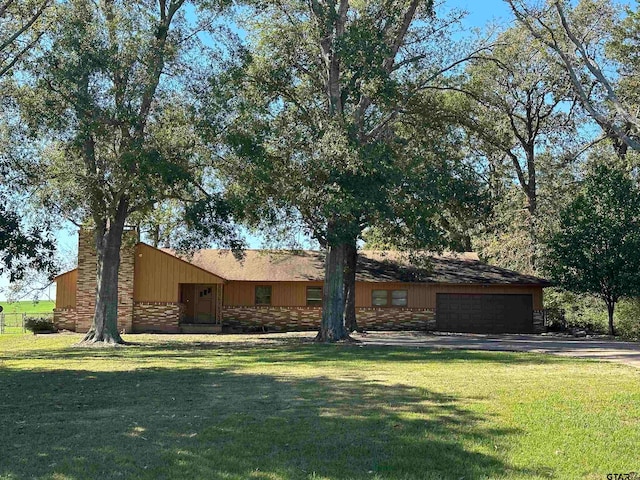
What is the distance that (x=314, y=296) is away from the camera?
3516 centimetres

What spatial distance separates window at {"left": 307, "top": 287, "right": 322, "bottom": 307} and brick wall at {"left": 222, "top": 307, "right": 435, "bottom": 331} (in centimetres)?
26

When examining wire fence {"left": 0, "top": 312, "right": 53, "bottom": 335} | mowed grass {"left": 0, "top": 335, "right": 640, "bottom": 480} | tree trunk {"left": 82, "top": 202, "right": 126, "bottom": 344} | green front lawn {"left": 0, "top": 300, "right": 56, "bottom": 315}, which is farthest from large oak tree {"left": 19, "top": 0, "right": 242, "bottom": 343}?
wire fence {"left": 0, "top": 312, "right": 53, "bottom": 335}

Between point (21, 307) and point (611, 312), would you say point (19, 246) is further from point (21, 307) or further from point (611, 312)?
point (21, 307)

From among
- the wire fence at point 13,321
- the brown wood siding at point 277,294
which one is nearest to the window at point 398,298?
the brown wood siding at point 277,294

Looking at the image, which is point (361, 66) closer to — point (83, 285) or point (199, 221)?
point (199, 221)

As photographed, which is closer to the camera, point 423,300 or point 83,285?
point 83,285

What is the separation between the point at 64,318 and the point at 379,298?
16.0 meters

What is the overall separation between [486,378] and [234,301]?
2353 centimetres

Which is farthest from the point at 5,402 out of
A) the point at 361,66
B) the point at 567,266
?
the point at 567,266

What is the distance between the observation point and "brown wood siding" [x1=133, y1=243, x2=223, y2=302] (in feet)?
109

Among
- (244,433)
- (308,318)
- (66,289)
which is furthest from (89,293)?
(244,433)

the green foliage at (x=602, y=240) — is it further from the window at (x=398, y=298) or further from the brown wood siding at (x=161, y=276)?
the brown wood siding at (x=161, y=276)

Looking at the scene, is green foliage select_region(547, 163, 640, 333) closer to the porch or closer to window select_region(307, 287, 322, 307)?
window select_region(307, 287, 322, 307)

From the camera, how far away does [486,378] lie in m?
12.8
